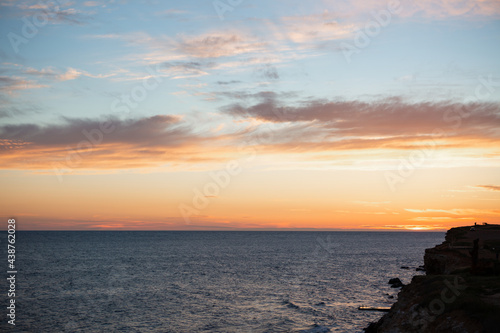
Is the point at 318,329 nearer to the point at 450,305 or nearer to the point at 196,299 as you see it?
the point at 450,305

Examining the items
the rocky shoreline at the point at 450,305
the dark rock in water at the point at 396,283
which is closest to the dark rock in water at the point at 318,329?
the rocky shoreline at the point at 450,305

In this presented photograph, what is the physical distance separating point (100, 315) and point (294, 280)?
1554 inches

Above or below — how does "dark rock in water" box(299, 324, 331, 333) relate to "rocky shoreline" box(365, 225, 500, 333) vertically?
below

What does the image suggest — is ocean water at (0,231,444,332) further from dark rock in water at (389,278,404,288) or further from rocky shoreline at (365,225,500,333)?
rocky shoreline at (365,225,500,333)

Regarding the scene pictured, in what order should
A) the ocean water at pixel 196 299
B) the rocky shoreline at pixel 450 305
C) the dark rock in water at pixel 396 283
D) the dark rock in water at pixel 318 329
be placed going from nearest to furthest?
the rocky shoreline at pixel 450 305 < the dark rock in water at pixel 318 329 < the ocean water at pixel 196 299 < the dark rock in water at pixel 396 283

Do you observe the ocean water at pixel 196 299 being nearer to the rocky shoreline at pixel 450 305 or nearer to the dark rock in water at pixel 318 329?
the dark rock in water at pixel 318 329

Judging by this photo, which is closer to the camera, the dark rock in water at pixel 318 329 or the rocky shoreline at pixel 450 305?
the rocky shoreline at pixel 450 305

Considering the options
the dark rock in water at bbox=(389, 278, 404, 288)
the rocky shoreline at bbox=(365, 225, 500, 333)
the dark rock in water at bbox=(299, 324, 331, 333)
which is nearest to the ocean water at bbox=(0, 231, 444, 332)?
the dark rock in water at bbox=(299, 324, 331, 333)

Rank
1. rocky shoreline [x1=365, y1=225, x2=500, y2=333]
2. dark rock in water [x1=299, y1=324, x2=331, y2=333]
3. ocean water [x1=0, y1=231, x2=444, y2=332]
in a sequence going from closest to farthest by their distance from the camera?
rocky shoreline [x1=365, y1=225, x2=500, y2=333] < dark rock in water [x1=299, y1=324, x2=331, y2=333] < ocean water [x1=0, y1=231, x2=444, y2=332]

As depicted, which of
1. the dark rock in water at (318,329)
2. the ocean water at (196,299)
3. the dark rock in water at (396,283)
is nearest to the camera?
the dark rock in water at (318,329)

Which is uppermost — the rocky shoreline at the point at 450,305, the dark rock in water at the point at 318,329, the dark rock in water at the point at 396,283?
the rocky shoreline at the point at 450,305

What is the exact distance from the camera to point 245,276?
81.1 meters

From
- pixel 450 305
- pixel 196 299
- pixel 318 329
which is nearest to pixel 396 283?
pixel 318 329

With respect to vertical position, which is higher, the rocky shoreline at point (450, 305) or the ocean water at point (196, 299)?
the rocky shoreline at point (450, 305)
